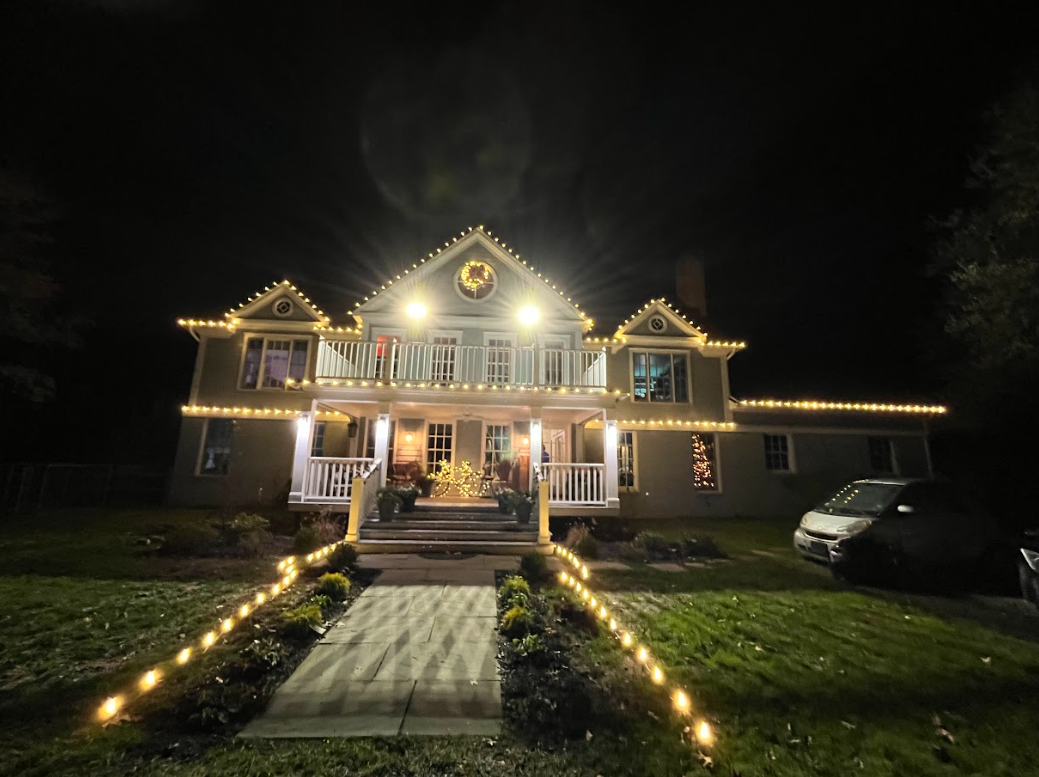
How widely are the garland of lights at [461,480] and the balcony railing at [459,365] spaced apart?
2.64 meters

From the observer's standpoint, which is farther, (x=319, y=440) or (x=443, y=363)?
(x=319, y=440)

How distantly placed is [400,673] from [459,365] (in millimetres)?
8929

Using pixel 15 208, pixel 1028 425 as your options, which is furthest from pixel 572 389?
pixel 15 208

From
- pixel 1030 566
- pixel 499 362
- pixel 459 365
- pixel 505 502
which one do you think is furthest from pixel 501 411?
pixel 1030 566

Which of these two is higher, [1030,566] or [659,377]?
[659,377]

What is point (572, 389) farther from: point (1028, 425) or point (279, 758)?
point (1028, 425)

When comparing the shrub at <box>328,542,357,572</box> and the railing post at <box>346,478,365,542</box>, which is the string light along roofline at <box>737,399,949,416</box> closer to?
the railing post at <box>346,478,365,542</box>

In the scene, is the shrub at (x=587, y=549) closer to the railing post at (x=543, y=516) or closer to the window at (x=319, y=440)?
the railing post at (x=543, y=516)

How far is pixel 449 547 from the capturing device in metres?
9.23

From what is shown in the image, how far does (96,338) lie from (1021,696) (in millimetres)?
32143

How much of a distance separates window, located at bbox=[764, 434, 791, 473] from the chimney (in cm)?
562

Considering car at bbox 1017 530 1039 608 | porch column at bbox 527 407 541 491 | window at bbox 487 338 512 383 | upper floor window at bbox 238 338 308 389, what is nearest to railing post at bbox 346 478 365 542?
porch column at bbox 527 407 541 491

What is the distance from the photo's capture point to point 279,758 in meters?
2.87

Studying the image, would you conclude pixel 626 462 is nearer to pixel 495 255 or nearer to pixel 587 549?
pixel 587 549
